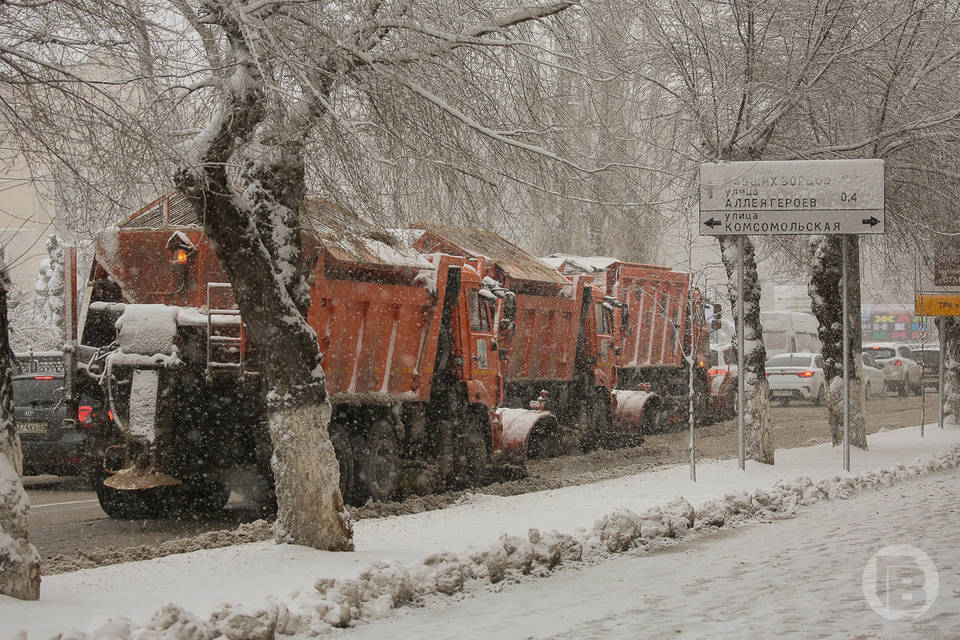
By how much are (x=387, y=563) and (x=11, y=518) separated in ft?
7.92

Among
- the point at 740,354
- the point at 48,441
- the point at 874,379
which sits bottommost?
the point at 48,441

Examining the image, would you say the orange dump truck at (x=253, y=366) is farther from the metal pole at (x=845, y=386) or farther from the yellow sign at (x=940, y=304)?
the yellow sign at (x=940, y=304)

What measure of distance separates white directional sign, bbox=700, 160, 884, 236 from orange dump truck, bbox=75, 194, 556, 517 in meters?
3.38

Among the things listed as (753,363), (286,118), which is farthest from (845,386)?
(286,118)

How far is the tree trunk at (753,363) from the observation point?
16.2 metres

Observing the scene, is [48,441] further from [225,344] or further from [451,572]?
[451,572]

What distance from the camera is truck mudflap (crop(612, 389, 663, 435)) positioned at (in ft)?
72.5

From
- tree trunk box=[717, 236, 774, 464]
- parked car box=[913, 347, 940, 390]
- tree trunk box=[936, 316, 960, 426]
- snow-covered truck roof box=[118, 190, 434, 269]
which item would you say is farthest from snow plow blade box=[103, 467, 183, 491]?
parked car box=[913, 347, 940, 390]

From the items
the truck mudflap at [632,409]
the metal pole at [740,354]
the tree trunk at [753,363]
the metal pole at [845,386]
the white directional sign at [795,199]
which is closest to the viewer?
the white directional sign at [795,199]

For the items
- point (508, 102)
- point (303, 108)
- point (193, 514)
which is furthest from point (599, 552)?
point (193, 514)

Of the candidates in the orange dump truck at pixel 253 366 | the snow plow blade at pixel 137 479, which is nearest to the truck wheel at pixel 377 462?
the orange dump truck at pixel 253 366

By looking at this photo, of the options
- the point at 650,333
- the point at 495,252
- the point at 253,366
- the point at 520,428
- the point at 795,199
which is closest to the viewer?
the point at 253,366

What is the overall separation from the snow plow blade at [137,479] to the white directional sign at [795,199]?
6944 mm

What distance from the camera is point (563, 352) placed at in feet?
66.9
